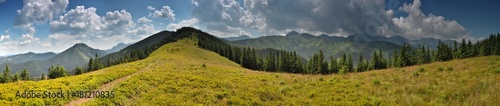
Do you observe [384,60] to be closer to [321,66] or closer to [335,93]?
[321,66]

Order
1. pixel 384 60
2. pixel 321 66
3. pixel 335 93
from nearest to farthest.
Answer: pixel 335 93, pixel 321 66, pixel 384 60

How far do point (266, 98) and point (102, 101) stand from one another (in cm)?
964

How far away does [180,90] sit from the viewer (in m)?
18.9

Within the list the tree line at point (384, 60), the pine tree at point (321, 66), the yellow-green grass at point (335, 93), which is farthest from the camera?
the pine tree at point (321, 66)

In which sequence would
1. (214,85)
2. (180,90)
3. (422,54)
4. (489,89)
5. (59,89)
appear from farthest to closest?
(422,54), (214,85), (180,90), (59,89), (489,89)

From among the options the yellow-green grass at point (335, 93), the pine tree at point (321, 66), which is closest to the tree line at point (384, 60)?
the pine tree at point (321, 66)

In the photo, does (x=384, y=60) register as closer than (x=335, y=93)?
No

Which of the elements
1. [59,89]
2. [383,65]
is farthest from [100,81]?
[383,65]

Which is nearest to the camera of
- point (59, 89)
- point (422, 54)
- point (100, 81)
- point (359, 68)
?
point (59, 89)

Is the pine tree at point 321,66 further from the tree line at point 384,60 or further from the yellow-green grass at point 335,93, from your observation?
the yellow-green grass at point 335,93

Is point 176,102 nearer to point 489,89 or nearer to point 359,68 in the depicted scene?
point 489,89

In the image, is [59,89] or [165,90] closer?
[59,89]

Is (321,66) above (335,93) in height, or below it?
below

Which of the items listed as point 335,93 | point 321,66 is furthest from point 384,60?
point 335,93
